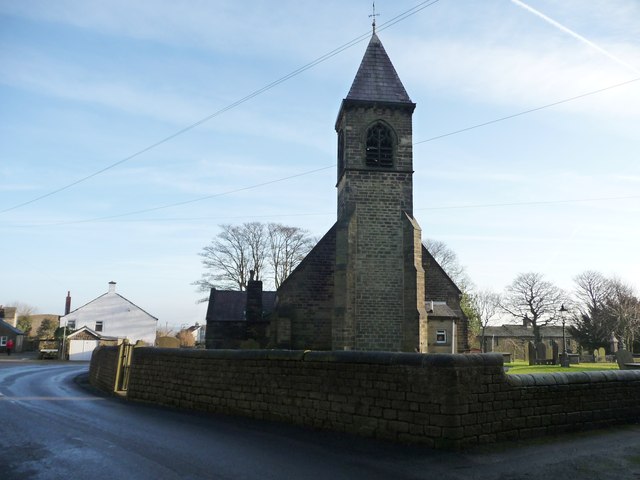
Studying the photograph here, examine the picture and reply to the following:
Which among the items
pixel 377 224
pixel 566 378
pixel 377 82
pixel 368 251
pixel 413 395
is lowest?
pixel 413 395

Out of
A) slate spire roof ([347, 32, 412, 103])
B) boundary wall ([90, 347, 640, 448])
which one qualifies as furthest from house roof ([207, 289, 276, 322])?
boundary wall ([90, 347, 640, 448])

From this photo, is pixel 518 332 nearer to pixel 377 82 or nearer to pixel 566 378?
pixel 377 82

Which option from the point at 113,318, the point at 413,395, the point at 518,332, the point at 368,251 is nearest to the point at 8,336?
the point at 113,318

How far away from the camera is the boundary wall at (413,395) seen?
7281mm

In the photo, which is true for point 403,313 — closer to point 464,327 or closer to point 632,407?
point 464,327

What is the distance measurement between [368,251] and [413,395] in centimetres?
1315

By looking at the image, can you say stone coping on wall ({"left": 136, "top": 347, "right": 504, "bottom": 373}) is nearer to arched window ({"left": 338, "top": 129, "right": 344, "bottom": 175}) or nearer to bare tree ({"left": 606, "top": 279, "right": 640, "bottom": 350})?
arched window ({"left": 338, "top": 129, "right": 344, "bottom": 175})

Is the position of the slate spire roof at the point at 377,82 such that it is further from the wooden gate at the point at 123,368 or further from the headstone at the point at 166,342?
the wooden gate at the point at 123,368

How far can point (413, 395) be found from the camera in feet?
24.5

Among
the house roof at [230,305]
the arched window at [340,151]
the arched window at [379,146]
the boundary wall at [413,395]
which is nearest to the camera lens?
the boundary wall at [413,395]

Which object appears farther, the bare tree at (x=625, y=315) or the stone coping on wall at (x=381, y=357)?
the bare tree at (x=625, y=315)

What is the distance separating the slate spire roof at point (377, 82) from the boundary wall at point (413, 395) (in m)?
14.5

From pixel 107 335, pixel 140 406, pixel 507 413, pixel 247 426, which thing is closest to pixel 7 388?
pixel 140 406

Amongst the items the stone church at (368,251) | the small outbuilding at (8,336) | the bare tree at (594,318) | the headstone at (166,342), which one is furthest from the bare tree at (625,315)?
the small outbuilding at (8,336)
